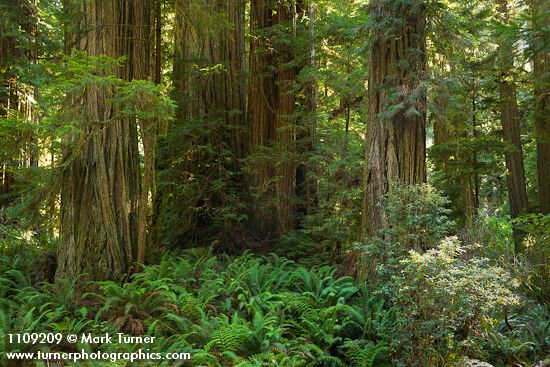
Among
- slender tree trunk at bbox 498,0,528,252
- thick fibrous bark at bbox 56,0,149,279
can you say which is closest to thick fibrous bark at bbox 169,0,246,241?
thick fibrous bark at bbox 56,0,149,279

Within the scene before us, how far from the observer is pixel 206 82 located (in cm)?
1088

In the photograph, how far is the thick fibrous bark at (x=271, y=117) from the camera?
10.4 meters

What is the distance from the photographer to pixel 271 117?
10914 millimetres

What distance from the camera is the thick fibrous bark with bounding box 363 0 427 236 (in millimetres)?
7273

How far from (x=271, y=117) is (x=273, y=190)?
176 cm

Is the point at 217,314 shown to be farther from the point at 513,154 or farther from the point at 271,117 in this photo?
the point at 513,154

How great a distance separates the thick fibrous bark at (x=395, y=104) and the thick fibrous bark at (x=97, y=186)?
402 centimetres

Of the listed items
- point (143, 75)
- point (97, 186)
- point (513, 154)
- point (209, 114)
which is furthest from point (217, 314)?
point (513, 154)

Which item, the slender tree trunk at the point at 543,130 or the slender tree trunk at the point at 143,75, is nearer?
the slender tree trunk at the point at 143,75

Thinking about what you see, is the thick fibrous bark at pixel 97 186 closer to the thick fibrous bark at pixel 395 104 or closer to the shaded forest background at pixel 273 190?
the shaded forest background at pixel 273 190

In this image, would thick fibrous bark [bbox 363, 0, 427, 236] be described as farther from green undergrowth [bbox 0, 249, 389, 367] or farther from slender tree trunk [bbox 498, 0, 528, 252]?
slender tree trunk [bbox 498, 0, 528, 252]

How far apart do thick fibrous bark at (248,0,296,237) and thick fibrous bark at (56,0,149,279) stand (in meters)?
3.29

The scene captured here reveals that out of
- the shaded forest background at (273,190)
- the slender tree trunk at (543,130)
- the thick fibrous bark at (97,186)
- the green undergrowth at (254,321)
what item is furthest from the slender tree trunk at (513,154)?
the thick fibrous bark at (97,186)

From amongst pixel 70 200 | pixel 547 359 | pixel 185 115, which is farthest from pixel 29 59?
pixel 547 359
